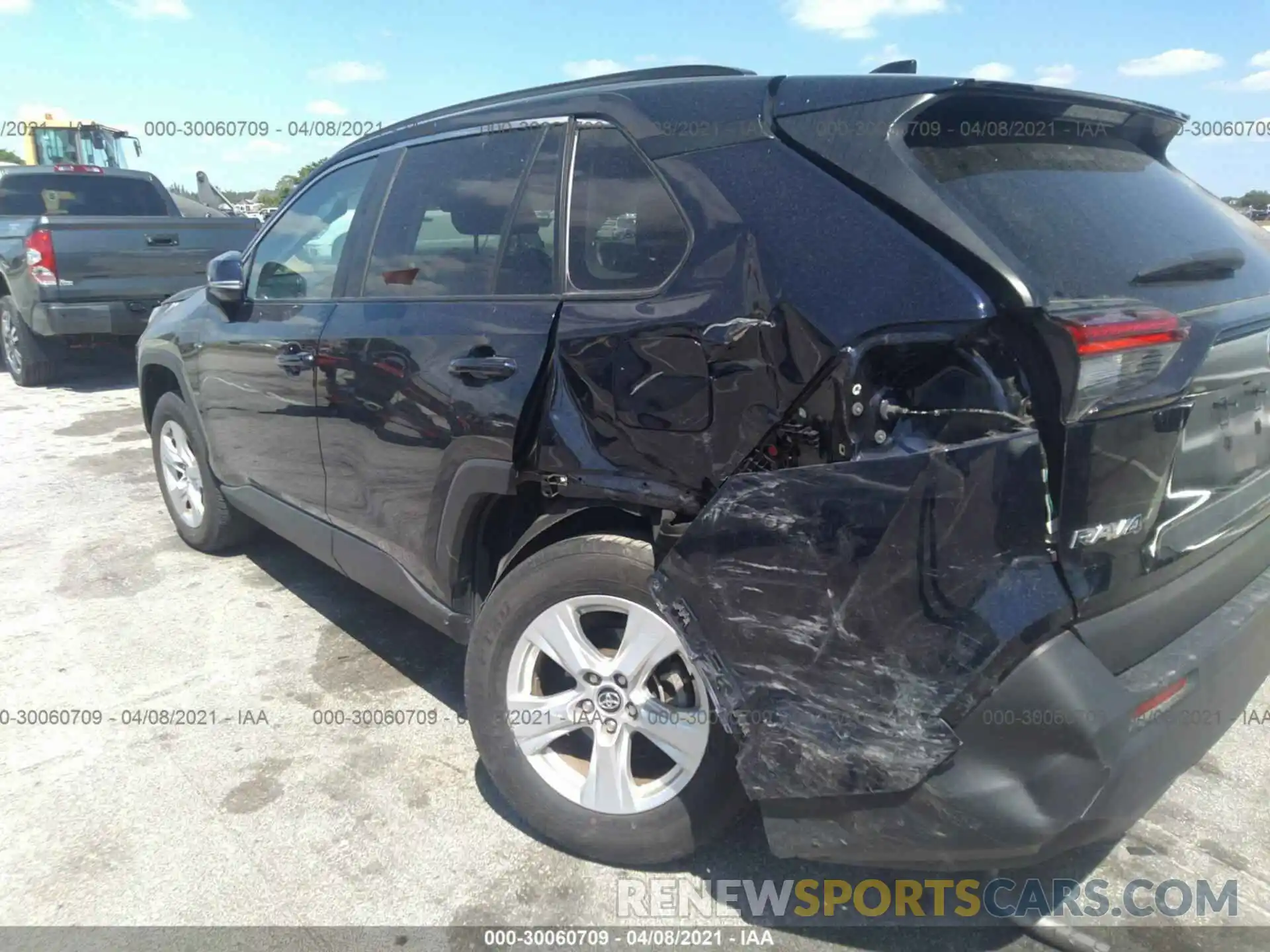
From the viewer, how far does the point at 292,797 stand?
301cm

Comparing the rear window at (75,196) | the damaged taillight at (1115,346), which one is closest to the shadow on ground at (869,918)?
the damaged taillight at (1115,346)

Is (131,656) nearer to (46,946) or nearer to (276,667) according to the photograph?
(276,667)

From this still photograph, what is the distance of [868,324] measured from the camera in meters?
2.00

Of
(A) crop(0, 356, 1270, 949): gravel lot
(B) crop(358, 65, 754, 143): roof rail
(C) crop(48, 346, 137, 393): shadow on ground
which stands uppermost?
(B) crop(358, 65, 754, 143): roof rail

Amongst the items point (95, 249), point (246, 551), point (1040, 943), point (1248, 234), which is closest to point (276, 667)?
point (246, 551)

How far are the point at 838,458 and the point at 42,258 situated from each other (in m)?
8.90

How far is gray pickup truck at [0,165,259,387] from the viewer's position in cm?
865

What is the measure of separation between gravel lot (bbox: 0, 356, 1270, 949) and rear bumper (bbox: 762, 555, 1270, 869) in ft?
1.66

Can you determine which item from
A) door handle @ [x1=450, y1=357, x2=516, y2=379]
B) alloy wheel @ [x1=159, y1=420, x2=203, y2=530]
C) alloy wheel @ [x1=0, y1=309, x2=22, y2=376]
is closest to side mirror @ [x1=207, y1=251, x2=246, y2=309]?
alloy wheel @ [x1=159, y1=420, x2=203, y2=530]

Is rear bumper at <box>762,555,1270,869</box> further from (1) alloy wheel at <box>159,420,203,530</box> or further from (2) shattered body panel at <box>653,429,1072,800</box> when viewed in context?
(1) alloy wheel at <box>159,420,203,530</box>

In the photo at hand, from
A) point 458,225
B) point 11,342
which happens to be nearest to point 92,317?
point 11,342

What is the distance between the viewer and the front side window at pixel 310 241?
3.60 meters

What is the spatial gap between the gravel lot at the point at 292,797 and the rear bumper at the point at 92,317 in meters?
4.83


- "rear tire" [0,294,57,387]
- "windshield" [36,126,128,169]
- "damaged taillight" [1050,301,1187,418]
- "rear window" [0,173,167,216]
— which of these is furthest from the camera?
"windshield" [36,126,128,169]
